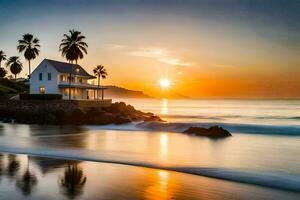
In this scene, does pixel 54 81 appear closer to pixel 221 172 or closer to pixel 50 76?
pixel 50 76

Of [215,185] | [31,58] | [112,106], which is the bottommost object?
[215,185]

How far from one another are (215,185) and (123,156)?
966 cm

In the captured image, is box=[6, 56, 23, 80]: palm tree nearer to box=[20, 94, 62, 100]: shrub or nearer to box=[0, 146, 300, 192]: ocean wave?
box=[20, 94, 62, 100]: shrub

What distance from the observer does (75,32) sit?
62969mm

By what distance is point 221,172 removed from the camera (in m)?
18.3

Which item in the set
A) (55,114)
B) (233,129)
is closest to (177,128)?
(233,129)

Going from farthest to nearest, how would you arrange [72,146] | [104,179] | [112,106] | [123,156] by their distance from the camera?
[112,106], [72,146], [123,156], [104,179]

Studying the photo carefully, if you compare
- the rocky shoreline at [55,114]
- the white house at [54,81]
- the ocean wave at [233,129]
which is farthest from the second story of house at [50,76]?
the ocean wave at [233,129]

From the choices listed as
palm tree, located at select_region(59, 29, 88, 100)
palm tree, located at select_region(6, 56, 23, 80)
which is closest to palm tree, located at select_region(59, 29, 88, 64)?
palm tree, located at select_region(59, 29, 88, 100)

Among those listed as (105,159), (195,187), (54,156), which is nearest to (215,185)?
(195,187)

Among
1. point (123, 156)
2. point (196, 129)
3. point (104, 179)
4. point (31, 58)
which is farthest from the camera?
point (31, 58)

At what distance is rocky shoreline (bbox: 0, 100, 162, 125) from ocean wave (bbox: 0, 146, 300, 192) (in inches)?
1082

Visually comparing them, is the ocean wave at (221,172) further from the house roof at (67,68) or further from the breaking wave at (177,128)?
the house roof at (67,68)

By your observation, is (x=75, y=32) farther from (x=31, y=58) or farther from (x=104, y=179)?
(x=104, y=179)
